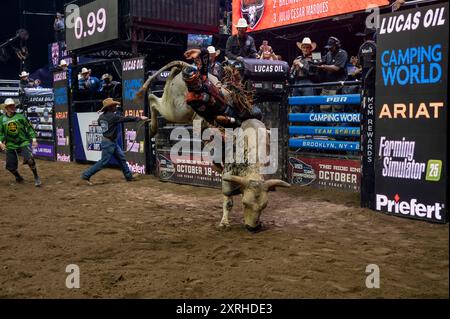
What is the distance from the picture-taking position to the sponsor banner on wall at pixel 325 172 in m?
7.78

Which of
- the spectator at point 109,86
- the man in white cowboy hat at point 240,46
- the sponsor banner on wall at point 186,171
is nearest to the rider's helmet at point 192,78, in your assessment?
the sponsor banner on wall at point 186,171

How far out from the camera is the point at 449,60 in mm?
5508

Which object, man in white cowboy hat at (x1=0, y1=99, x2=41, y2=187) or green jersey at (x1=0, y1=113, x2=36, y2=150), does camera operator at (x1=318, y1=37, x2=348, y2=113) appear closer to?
man in white cowboy hat at (x1=0, y1=99, x2=41, y2=187)

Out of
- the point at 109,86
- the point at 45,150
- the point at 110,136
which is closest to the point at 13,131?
the point at 110,136

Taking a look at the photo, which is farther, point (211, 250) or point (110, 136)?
point (110, 136)

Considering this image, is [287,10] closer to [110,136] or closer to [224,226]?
[110,136]

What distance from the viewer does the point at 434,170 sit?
5.77 meters

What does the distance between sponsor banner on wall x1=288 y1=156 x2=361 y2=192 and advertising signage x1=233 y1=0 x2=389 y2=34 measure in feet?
14.0

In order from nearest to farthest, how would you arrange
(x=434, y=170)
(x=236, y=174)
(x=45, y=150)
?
1. (x=236, y=174)
2. (x=434, y=170)
3. (x=45, y=150)

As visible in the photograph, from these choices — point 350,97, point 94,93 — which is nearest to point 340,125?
point 350,97

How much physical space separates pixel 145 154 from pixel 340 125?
506cm

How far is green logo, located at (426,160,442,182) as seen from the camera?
5703mm

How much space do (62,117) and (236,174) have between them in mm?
10842
